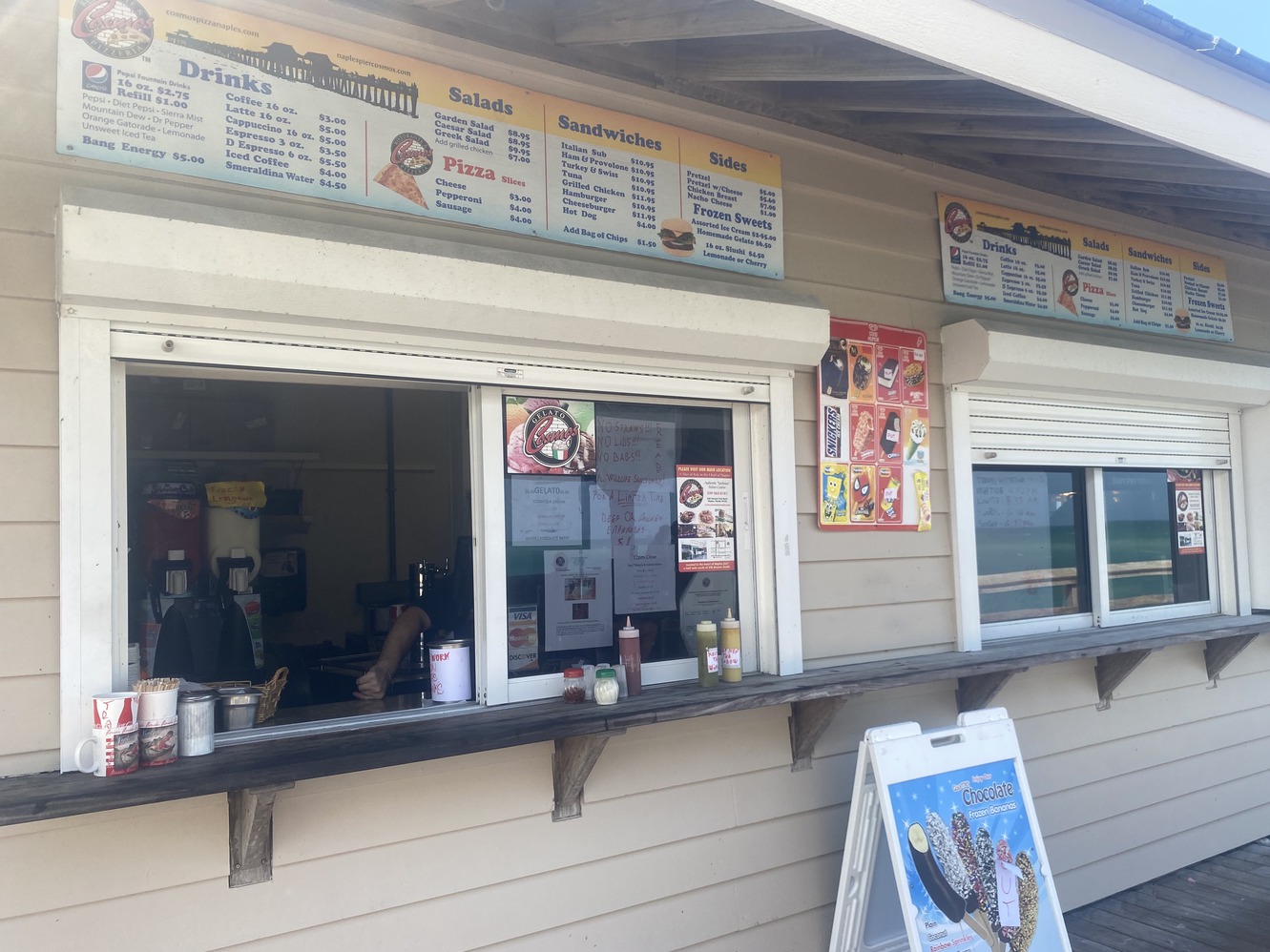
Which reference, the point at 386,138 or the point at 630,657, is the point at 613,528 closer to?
the point at 630,657

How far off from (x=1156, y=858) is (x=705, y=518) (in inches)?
109

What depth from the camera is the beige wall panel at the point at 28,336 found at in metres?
1.94

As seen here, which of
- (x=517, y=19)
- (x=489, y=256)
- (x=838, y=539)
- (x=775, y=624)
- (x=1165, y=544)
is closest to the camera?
(x=489, y=256)

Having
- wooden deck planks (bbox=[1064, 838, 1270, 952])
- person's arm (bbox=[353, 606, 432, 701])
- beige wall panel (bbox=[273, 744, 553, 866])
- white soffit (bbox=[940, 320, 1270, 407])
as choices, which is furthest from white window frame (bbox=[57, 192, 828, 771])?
wooden deck planks (bbox=[1064, 838, 1270, 952])

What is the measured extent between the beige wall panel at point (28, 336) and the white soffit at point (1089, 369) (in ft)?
9.50

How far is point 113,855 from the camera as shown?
1942 millimetres

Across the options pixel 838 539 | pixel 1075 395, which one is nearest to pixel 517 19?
pixel 838 539

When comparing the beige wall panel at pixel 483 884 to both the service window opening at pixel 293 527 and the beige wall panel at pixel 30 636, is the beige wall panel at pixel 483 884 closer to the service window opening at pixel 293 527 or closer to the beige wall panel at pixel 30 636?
the beige wall panel at pixel 30 636

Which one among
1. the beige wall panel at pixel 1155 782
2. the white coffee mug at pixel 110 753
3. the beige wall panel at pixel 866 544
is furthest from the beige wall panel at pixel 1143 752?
the white coffee mug at pixel 110 753

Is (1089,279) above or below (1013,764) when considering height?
above

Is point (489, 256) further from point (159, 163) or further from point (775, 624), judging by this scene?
point (775, 624)

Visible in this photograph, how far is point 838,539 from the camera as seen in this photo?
3.12m

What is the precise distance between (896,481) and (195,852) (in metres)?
2.48

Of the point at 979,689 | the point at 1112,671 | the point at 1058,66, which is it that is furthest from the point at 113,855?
the point at 1112,671
